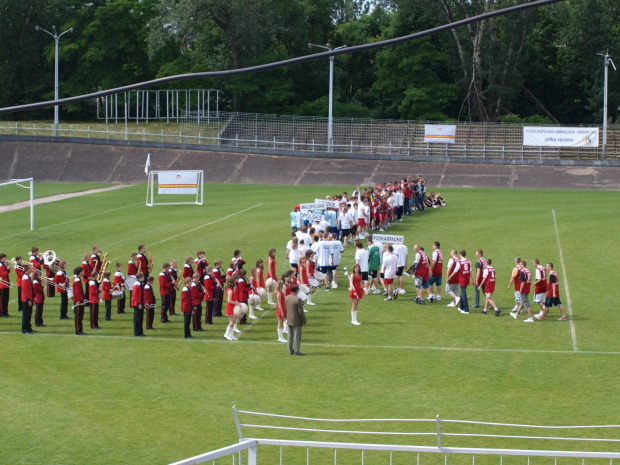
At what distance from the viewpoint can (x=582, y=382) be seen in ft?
49.9

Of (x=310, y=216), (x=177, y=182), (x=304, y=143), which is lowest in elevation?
(x=310, y=216)

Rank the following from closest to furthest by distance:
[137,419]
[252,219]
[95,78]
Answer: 1. [137,419]
2. [252,219]
3. [95,78]

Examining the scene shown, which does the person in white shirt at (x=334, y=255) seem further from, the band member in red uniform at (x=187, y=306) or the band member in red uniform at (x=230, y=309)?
the band member in red uniform at (x=187, y=306)

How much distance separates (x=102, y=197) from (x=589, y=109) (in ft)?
131

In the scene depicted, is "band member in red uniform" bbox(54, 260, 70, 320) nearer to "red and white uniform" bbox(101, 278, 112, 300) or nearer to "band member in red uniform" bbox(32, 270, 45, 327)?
"band member in red uniform" bbox(32, 270, 45, 327)

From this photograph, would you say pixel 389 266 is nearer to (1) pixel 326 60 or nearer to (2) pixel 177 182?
(2) pixel 177 182

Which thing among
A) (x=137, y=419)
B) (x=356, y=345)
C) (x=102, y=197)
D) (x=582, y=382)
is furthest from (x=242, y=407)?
(x=102, y=197)

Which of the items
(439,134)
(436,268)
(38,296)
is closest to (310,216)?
(436,268)

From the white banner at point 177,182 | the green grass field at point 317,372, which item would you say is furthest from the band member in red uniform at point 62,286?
the white banner at point 177,182

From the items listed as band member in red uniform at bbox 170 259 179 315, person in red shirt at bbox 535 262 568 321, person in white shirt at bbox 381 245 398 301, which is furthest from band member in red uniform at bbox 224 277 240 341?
person in red shirt at bbox 535 262 568 321

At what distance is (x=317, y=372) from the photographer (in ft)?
52.3

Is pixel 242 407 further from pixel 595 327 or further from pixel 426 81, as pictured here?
pixel 426 81

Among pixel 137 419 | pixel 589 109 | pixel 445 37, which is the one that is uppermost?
pixel 445 37

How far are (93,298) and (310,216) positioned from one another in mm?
10311
